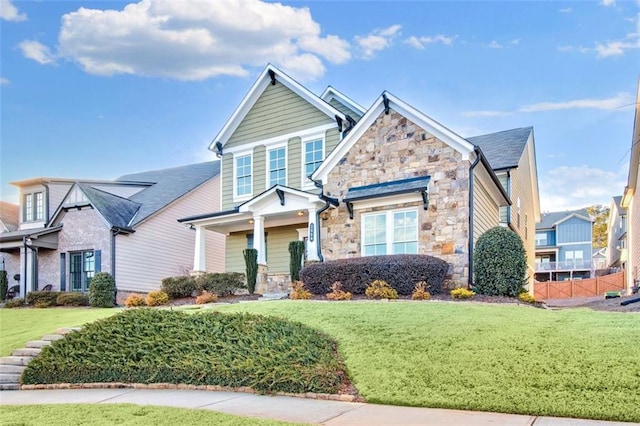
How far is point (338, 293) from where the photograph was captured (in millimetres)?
13492

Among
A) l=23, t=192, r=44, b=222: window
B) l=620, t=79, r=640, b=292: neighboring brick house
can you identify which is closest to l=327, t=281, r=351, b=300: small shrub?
l=620, t=79, r=640, b=292: neighboring brick house

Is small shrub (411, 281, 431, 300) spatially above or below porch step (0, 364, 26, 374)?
above

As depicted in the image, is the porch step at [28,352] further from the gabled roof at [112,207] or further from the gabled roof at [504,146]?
the gabled roof at [504,146]

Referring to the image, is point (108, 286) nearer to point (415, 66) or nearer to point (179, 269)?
point (179, 269)

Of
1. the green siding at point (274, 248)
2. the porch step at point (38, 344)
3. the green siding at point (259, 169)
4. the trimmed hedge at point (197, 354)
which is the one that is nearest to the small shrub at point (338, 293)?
the trimmed hedge at point (197, 354)

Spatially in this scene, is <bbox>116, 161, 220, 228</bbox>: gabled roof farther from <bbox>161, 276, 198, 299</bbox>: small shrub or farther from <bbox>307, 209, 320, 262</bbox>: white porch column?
<bbox>307, 209, 320, 262</bbox>: white porch column

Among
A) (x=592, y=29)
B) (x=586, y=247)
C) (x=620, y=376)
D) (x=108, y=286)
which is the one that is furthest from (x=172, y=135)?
(x=586, y=247)

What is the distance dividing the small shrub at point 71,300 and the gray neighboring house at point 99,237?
1477 millimetres

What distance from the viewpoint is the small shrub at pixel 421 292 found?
40.9ft

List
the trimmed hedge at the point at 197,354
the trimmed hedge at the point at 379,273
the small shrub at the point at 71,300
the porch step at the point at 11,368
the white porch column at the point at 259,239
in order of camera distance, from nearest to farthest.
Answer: the trimmed hedge at the point at 197,354 → the porch step at the point at 11,368 → the trimmed hedge at the point at 379,273 → the white porch column at the point at 259,239 → the small shrub at the point at 71,300

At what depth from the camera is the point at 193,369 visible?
7.50 meters

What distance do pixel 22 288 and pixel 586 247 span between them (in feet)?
155

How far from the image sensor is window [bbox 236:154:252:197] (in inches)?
789

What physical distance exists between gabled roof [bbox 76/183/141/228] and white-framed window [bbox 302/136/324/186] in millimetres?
8103
